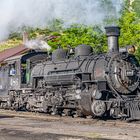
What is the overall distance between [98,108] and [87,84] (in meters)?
1.35

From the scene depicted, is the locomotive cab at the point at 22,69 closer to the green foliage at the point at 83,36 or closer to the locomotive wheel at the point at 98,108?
the green foliage at the point at 83,36

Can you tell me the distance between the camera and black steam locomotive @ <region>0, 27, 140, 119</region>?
1497 cm

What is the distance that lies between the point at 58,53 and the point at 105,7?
16.6 ft

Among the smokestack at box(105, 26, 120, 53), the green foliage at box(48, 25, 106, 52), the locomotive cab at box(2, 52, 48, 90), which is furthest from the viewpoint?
the green foliage at box(48, 25, 106, 52)

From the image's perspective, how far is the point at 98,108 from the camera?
14.9 m

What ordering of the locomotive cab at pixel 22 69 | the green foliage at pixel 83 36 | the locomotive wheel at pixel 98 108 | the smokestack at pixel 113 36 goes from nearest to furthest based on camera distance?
the locomotive wheel at pixel 98 108, the smokestack at pixel 113 36, the locomotive cab at pixel 22 69, the green foliage at pixel 83 36

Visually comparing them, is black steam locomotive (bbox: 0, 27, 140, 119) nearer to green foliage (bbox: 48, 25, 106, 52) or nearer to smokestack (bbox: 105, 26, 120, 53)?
smokestack (bbox: 105, 26, 120, 53)

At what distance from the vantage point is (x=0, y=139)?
963 cm

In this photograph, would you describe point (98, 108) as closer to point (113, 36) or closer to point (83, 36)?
point (113, 36)

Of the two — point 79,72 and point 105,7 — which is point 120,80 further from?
point 105,7

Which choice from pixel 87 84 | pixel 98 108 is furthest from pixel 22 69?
pixel 98 108

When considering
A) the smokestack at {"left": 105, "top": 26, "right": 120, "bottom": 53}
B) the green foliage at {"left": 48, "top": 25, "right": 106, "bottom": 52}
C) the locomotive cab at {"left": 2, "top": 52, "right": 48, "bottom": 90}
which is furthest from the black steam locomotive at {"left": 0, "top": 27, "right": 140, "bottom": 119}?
the green foliage at {"left": 48, "top": 25, "right": 106, "bottom": 52}

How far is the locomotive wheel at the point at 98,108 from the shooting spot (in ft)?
48.7

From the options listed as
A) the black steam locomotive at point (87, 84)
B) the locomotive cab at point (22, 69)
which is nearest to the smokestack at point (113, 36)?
the black steam locomotive at point (87, 84)
